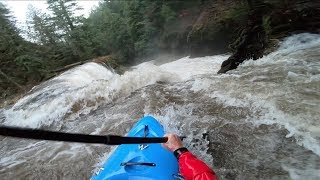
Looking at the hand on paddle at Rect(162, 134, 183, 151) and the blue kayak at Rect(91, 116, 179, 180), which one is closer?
the hand on paddle at Rect(162, 134, 183, 151)

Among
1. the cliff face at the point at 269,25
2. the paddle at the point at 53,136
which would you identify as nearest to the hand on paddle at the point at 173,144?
the paddle at the point at 53,136

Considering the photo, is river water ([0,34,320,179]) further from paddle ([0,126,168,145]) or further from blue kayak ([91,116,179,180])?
paddle ([0,126,168,145])

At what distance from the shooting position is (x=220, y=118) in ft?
15.9

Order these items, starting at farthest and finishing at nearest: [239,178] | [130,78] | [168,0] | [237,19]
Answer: [168,0] < [237,19] < [130,78] < [239,178]

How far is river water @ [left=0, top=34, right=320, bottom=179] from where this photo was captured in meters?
3.62

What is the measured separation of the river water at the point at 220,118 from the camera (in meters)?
3.62

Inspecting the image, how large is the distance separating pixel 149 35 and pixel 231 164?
24564 millimetres

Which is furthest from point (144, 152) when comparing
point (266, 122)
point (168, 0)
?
point (168, 0)

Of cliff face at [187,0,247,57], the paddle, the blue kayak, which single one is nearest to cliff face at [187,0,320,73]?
cliff face at [187,0,247,57]

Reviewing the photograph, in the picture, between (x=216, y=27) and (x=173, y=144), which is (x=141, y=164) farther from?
(x=216, y=27)

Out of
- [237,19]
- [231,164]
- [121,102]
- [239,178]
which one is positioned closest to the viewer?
[239,178]

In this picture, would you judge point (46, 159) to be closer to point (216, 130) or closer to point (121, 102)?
point (121, 102)

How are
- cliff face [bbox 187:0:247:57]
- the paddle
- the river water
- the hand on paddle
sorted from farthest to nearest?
1. cliff face [bbox 187:0:247:57]
2. the river water
3. the hand on paddle
4. the paddle

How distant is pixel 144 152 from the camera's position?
3047mm
